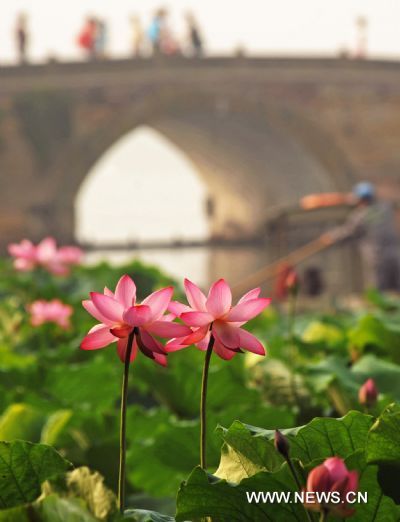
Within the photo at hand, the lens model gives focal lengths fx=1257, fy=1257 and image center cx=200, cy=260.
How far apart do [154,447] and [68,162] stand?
20.3 metres

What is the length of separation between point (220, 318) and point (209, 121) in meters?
22.1

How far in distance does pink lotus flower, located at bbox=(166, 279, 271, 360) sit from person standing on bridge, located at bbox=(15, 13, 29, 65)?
64.9ft

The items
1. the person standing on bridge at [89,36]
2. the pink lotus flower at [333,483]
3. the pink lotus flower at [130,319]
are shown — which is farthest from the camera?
the person standing on bridge at [89,36]

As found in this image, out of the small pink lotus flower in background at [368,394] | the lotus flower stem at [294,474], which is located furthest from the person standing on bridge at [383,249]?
the lotus flower stem at [294,474]

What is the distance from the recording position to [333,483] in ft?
2.77

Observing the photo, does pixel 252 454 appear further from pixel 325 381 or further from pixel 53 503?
pixel 325 381

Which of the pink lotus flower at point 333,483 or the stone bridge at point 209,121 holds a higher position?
the pink lotus flower at point 333,483

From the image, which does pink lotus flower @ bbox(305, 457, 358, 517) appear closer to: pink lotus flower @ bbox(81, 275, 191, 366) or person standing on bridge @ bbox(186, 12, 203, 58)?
pink lotus flower @ bbox(81, 275, 191, 366)

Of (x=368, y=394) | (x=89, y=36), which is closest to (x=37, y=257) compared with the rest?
(x=368, y=394)

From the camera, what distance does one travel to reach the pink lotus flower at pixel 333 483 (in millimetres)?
841

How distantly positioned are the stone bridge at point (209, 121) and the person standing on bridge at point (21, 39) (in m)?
0.20

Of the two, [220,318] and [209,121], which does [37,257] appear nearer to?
[220,318]

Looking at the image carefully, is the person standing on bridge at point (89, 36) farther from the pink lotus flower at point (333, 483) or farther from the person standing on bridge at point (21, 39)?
the pink lotus flower at point (333, 483)

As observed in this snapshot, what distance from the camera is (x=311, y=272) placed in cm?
923
